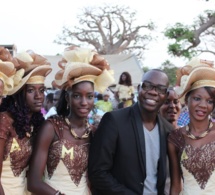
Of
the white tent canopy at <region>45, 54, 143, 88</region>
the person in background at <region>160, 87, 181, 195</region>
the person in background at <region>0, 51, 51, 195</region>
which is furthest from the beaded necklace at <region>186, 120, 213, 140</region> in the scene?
the white tent canopy at <region>45, 54, 143, 88</region>

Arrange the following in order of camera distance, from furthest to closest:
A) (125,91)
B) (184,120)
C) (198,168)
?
(125,91) → (184,120) → (198,168)

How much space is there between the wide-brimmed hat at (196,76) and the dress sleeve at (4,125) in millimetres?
1394

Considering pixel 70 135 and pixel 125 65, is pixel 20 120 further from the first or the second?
pixel 125 65

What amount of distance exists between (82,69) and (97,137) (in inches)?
22.1

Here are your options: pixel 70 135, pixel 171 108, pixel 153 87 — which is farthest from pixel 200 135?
pixel 171 108

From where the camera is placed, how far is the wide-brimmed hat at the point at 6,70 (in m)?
3.35

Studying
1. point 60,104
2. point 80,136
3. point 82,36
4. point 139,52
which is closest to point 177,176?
point 80,136

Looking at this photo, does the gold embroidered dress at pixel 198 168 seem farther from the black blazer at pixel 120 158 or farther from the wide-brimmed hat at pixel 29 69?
the wide-brimmed hat at pixel 29 69

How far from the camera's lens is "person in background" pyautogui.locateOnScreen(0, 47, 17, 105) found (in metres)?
3.35

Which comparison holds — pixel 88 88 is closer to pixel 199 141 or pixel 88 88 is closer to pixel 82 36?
pixel 199 141

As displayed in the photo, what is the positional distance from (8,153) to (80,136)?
0.59m

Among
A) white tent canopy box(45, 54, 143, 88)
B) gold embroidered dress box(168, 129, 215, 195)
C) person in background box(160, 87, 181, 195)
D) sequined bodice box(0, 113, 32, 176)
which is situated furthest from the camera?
white tent canopy box(45, 54, 143, 88)

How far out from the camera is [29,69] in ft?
12.0

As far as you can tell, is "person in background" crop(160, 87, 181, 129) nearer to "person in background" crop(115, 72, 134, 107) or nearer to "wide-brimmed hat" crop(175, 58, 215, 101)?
"wide-brimmed hat" crop(175, 58, 215, 101)
